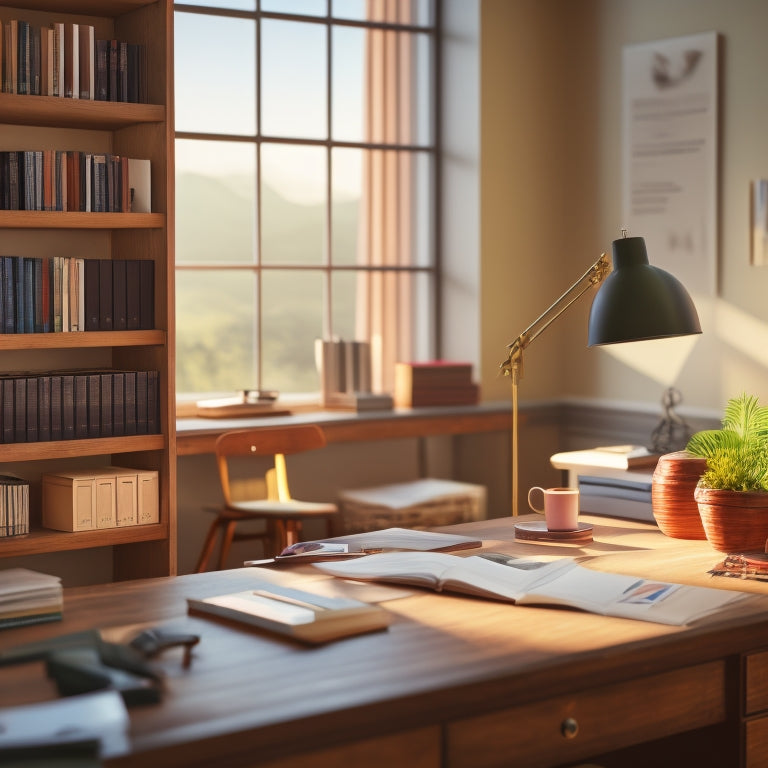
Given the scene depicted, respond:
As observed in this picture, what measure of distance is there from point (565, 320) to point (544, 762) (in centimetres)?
398

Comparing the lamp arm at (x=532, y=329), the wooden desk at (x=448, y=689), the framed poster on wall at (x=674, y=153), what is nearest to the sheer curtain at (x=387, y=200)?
the framed poster on wall at (x=674, y=153)

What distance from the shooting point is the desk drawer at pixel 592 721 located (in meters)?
1.84

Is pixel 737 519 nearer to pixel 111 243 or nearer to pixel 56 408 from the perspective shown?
pixel 56 408

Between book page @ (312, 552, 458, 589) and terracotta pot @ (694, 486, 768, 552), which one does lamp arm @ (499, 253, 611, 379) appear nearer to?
terracotta pot @ (694, 486, 768, 552)

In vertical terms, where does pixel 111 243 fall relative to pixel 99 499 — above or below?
above

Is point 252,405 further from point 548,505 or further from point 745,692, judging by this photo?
point 745,692

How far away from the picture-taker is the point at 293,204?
537cm

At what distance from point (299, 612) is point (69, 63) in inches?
103

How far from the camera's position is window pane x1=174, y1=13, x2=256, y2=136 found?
198 inches

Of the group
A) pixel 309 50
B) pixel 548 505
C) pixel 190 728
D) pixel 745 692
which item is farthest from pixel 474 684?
pixel 309 50

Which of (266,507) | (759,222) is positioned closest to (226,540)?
(266,507)

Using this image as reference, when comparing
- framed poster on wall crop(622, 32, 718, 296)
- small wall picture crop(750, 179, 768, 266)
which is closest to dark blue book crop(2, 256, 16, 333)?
framed poster on wall crop(622, 32, 718, 296)

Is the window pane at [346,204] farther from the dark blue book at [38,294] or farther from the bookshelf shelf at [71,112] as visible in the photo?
the dark blue book at [38,294]

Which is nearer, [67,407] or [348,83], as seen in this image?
[67,407]
